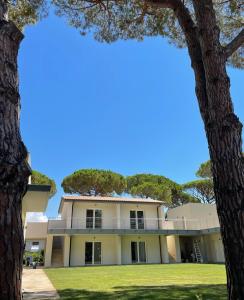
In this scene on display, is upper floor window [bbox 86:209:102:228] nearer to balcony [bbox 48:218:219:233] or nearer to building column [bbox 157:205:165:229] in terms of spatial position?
balcony [bbox 48:218:219:233]

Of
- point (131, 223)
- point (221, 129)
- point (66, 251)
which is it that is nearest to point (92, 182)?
point (131, 223)

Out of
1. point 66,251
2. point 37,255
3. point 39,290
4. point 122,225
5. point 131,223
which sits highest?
point 131,223

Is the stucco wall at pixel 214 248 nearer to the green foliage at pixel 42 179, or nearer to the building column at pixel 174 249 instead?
the building column at pixel 174 249

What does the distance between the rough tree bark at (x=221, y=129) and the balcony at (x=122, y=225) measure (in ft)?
58.3

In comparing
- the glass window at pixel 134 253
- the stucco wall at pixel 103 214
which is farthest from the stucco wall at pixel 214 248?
the stucco wall at pixel 103 214

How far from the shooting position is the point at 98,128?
2530 centimetres

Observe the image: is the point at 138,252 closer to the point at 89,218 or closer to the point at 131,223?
the point at 131,223

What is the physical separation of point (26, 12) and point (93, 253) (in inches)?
715

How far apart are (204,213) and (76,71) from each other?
17.1m

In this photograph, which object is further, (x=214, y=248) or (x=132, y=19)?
(x=214, y=248)

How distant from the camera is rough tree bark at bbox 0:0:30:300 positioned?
1304 mm

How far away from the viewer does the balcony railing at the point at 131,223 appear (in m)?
21.3

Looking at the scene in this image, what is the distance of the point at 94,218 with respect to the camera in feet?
71.9

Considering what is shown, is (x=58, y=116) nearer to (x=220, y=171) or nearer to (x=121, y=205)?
(x=121, y=205)
